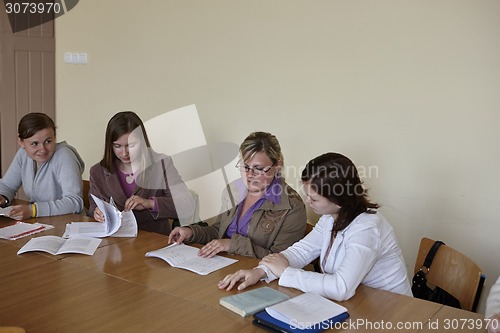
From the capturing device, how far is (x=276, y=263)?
1.81 metres

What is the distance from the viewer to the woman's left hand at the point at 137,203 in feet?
8.22

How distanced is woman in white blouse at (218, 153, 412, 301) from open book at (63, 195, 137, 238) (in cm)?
78

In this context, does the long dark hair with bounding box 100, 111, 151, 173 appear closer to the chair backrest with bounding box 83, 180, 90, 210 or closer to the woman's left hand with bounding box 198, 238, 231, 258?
the chair backrest with bounding box 83, 180, 90, 210

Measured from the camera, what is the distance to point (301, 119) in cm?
305

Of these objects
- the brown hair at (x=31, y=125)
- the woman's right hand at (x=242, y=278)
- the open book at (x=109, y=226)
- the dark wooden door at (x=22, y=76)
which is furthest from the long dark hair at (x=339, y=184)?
the dark wooden door at (x=22, y=76)

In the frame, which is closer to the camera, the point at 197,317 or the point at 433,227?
the point at 197,317

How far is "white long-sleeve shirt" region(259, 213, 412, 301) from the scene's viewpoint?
1.64 m

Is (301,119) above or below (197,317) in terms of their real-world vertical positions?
above

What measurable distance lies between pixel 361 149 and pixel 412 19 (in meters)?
0.74

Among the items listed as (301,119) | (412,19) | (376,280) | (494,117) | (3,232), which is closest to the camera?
(376,280)

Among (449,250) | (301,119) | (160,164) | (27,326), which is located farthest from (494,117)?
(27,326)

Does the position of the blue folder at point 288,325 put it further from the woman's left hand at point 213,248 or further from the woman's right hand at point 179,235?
the woman's right hand at point 179,235

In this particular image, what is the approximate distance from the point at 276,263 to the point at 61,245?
3.12 feet

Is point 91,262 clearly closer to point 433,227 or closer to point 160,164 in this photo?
point 160,164
